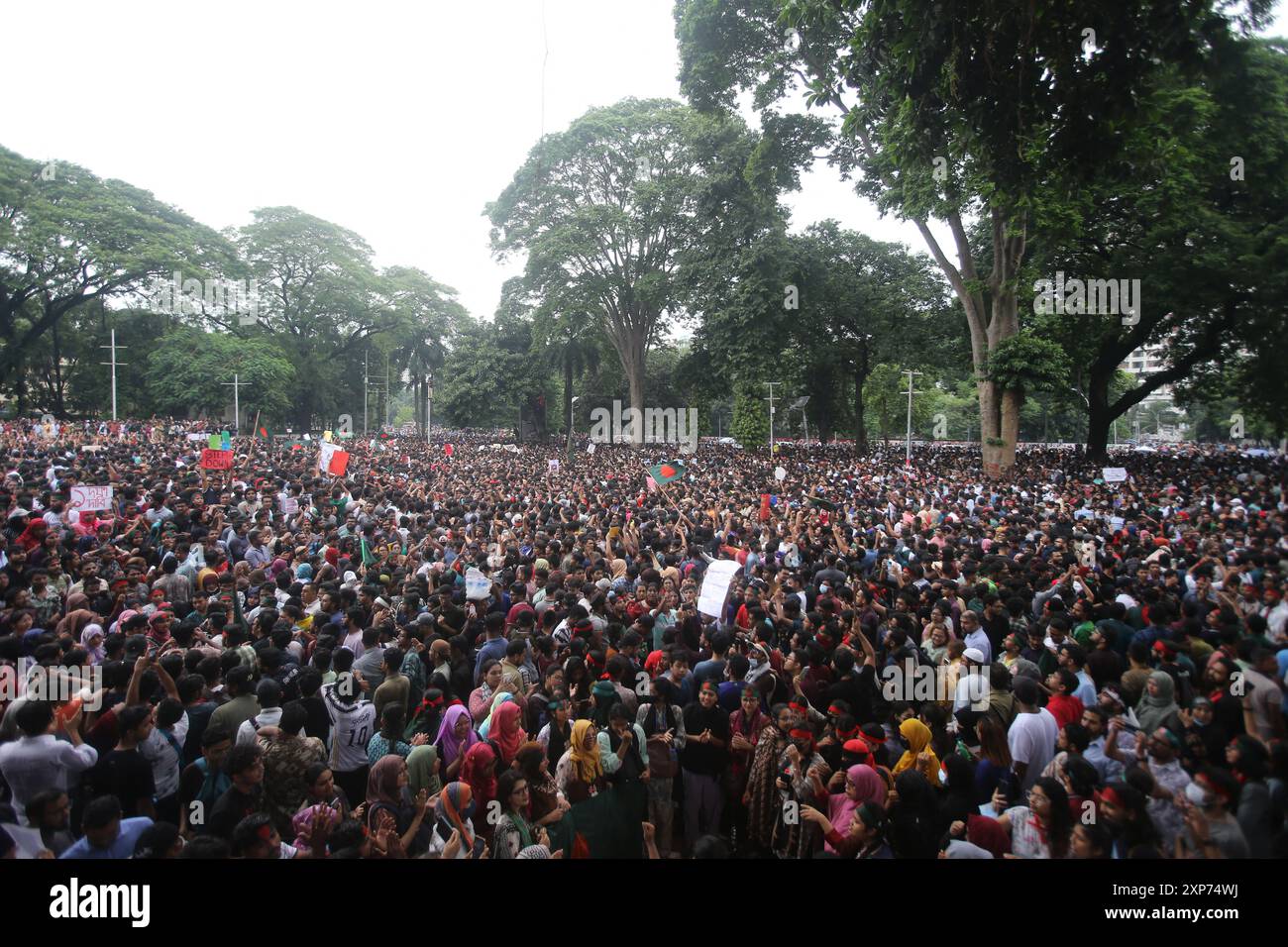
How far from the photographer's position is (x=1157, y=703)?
4.06 m

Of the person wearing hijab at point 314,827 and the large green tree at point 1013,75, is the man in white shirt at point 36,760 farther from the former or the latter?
the large green tree at point 1013,75

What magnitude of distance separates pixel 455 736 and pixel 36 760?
2110 mm

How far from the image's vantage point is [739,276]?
26.3 meters

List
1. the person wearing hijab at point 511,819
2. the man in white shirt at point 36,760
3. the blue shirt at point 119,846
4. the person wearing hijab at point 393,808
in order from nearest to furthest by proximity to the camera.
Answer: the blue shirt at point 119,846 → the person wearing hijab at point 511,819 → the person wearing hijab at point 393,808 → the man in white shirt at point 36,760

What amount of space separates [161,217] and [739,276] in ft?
107

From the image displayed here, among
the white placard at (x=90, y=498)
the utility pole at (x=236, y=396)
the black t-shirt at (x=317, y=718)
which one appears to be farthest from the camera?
the utility pole at (x=236, y=396)

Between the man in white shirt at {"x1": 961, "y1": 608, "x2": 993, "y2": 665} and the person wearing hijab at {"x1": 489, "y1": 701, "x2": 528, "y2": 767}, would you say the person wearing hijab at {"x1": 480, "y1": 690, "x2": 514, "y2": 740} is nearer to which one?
the person wearing hijab at {"x1": 489, "y1": 701, "x2": 528, "y2": 767}

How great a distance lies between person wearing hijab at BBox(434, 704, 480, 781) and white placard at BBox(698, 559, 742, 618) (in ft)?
8.73

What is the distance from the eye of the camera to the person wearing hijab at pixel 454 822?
11.2ft

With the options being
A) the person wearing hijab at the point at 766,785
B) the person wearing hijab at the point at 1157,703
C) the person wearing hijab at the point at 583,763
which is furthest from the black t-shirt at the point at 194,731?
the person wearing hijab at the point at 1157,703

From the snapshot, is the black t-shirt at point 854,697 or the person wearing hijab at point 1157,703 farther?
the black t-shirt at point 854,697

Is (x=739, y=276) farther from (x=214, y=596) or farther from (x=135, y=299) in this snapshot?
(x=135, y=299)

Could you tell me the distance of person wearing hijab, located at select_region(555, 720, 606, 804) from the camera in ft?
12.1

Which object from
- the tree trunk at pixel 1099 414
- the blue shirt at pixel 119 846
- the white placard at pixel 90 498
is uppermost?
the tree trunk at pixel 1099 414
